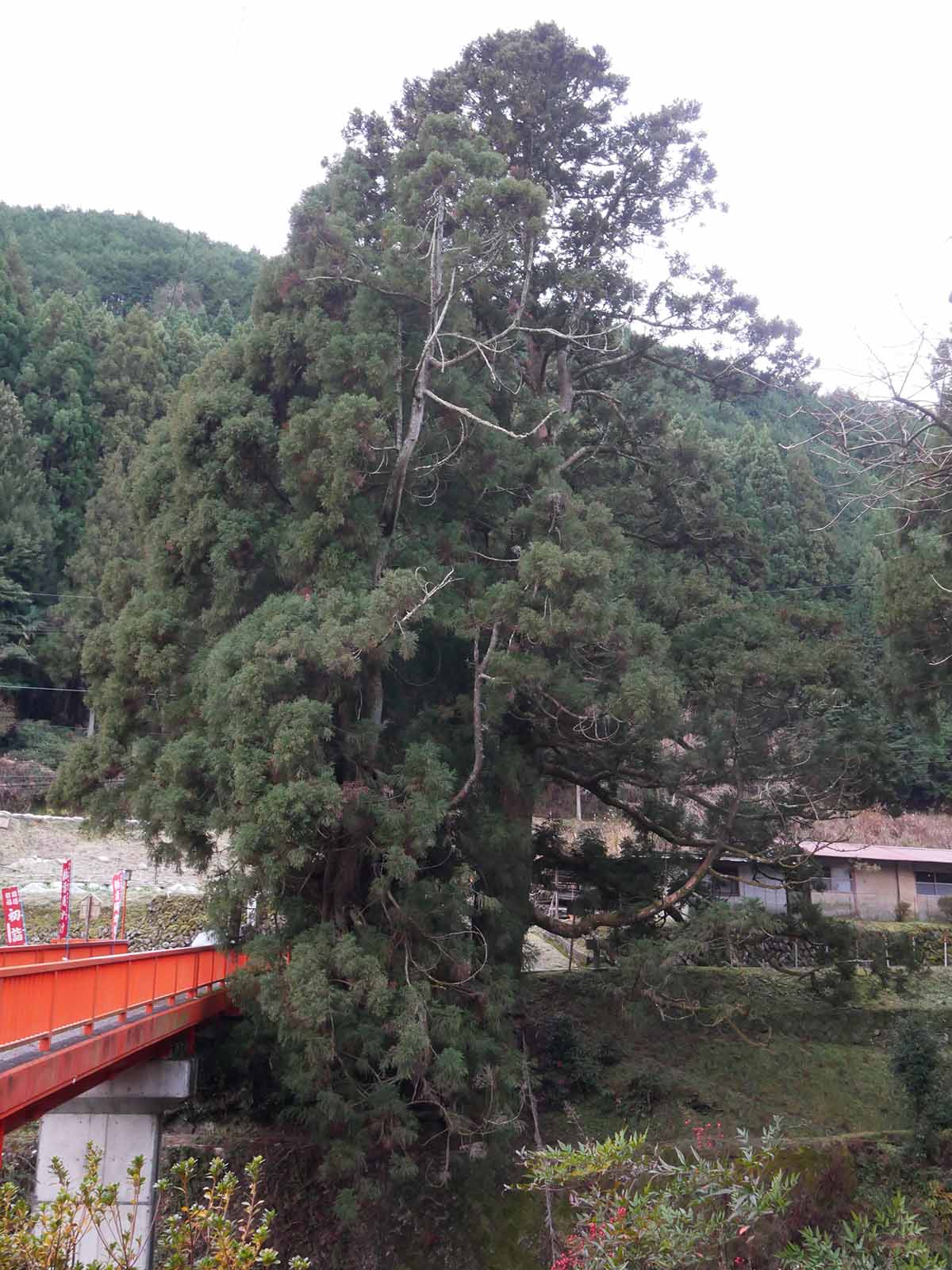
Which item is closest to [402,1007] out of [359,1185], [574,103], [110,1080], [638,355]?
[359,1185]

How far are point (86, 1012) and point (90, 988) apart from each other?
0.61ft

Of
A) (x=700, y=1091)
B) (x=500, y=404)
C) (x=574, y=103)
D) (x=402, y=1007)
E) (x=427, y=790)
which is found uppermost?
(x=574, y=103)

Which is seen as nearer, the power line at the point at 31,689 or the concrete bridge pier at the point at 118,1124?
the concrete bridge pier at the point at 118,1124

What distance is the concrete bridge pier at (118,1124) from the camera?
1210 cm

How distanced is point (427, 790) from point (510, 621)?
221 centimetres

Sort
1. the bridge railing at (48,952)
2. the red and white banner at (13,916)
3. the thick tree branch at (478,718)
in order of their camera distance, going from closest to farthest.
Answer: the bridge railing at (48,952) → the thick tree branch at (478,718) → the red and white banner at (13,916)

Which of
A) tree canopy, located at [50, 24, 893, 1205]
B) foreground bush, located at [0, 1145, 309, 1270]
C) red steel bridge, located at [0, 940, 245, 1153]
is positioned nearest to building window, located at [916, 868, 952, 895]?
tree canopy, located at [50, 24, 893, 1205]

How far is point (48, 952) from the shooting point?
Result: 10320 mm

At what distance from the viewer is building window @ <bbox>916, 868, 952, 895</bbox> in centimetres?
2625

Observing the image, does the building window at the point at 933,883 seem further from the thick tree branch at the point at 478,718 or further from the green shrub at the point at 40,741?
the green shrub at the point at 40,741

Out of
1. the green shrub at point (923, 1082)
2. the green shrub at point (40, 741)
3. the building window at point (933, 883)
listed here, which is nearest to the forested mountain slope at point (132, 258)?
the green shrub at point (40, 741)

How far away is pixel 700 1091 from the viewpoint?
1495 centimetres

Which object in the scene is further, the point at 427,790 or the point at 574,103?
the point at 574,103

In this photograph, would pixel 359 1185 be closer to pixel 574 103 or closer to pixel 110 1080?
pixel 110 1080
